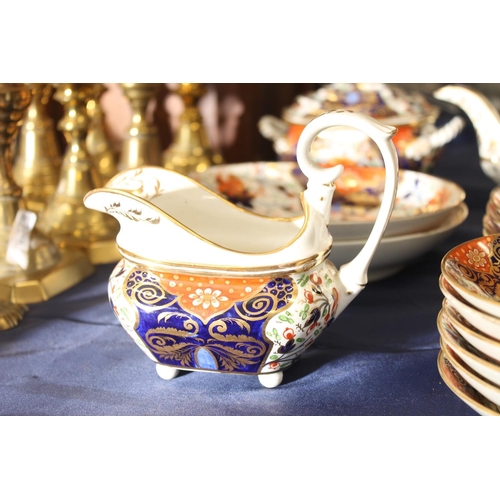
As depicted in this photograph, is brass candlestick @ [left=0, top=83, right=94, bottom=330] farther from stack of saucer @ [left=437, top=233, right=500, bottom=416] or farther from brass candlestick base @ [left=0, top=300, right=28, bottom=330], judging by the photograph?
stack of saucer @ [left=437, top=233, right=500, bottom=416]

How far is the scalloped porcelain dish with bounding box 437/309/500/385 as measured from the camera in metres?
0.52

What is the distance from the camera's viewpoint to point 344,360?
709mm

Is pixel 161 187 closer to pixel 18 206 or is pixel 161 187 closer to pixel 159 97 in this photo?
pixel 18 206

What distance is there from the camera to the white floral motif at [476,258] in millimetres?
639

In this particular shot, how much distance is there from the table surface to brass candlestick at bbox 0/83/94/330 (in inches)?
0.8

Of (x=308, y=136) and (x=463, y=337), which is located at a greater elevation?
(x=308, y=136)

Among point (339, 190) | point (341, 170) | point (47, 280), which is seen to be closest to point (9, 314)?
point (47, 280)

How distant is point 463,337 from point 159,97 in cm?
107

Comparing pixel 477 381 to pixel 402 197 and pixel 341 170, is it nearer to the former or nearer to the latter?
pixel 341 170

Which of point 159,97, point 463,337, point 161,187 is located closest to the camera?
point 463,337

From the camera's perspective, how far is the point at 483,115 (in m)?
0.83

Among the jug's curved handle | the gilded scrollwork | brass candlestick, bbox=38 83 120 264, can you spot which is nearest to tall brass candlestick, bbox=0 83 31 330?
brass candlestick, bbox=38 83 120 264

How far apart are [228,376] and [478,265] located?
263mm

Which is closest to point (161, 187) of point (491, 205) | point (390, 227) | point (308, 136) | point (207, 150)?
point (308, 136)
